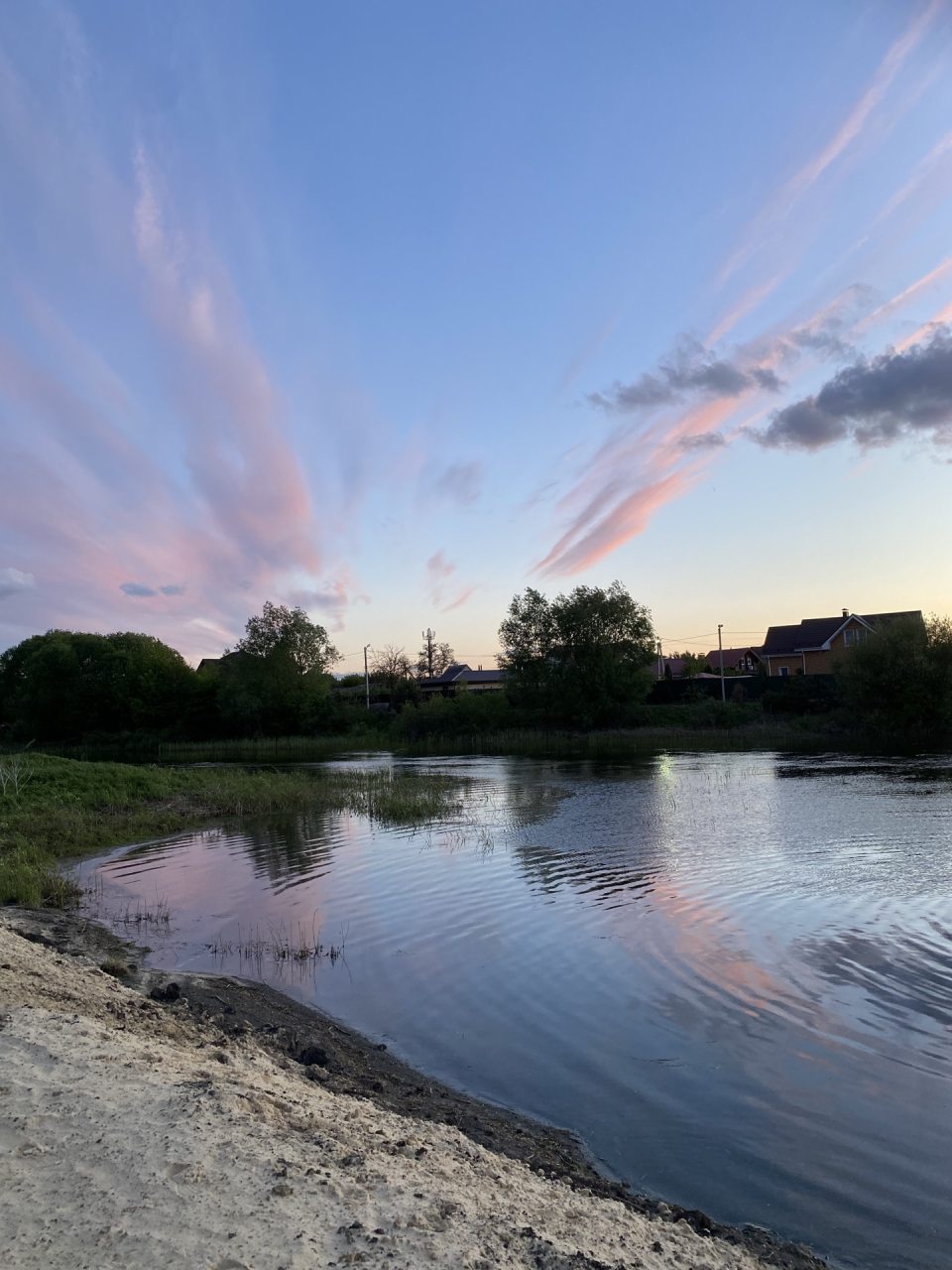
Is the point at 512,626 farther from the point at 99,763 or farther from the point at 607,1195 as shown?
the point at 607,1195

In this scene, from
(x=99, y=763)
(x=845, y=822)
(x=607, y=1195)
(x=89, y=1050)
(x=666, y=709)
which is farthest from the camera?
(x=666, y=709)

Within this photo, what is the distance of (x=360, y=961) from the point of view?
1079 cm

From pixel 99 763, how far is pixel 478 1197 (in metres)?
27.7

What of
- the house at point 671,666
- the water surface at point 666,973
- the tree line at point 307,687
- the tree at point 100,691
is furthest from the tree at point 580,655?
the water surface at point 666,973

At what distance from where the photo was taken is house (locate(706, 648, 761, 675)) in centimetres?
9619

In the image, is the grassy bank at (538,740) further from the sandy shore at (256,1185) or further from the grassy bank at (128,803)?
the sandy shore at (256,1185)

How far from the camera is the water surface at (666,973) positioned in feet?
18.6

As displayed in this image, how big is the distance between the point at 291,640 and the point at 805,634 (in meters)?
54.9

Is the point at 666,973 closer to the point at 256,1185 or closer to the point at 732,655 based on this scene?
the point at 256,1185

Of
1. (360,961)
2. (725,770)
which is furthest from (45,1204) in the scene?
(725,770)

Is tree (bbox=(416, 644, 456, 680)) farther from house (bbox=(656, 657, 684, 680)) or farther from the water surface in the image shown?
the water surface

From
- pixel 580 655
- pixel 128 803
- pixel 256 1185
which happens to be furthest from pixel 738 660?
pixel 256 1185

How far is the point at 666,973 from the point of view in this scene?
9.82m

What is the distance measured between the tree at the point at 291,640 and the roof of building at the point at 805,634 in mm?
47725
